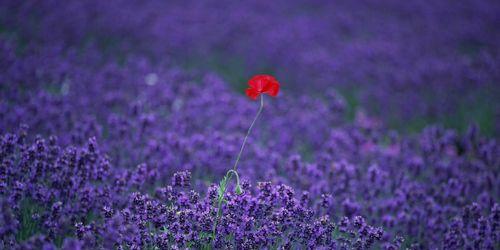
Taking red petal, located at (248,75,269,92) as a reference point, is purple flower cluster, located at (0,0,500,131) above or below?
above

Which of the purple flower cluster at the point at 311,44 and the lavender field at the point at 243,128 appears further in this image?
the purple flower cluster at the point at 311,44

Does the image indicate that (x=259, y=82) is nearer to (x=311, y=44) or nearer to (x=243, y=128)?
(x=243, y=128)

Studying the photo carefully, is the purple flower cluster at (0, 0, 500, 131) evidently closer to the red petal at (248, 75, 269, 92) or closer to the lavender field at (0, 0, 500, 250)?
the lavender field at (0, 0, 500, 250)

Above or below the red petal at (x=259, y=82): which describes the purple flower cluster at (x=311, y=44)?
above

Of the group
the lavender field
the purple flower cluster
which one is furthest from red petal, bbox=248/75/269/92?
the purple flower cluster

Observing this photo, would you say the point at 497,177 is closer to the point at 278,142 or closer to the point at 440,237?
the point at 440,237

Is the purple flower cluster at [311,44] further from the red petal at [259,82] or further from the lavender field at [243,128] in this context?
the red petal at [259,82]

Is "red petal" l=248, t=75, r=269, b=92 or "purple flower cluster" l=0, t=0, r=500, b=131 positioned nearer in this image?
"red petal" l=248, t=75, r=269, b=92

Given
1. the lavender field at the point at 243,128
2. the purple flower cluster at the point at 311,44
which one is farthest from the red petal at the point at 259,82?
the purple flower cluster at the point at 311,44

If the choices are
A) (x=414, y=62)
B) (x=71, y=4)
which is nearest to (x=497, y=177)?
(x=414, y=62)

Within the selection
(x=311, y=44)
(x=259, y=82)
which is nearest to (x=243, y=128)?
(x=259, y=82)
